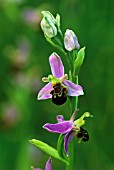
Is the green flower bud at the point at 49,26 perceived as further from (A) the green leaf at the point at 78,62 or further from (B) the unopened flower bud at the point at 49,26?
(A) the green leaf at the point at 78,62

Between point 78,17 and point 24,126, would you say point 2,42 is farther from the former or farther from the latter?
point 24,126

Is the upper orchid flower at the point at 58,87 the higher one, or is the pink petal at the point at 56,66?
the pink petal at the point at 56,66

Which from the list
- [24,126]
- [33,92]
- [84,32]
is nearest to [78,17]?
[84,32]

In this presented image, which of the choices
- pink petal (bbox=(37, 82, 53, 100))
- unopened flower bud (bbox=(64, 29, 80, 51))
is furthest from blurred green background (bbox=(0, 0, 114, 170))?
unopened flower bud (bbox=(64, 29, 80, 51))

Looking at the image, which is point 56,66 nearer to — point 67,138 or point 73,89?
point 73,89

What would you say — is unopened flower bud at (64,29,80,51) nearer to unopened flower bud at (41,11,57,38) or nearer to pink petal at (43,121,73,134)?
unopened flower bud at (41,11,57,38)

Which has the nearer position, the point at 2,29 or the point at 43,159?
the point at 43,159

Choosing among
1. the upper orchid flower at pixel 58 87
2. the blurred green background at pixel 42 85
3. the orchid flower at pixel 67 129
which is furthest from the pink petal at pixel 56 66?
the blurred green background at pixel 42 85
